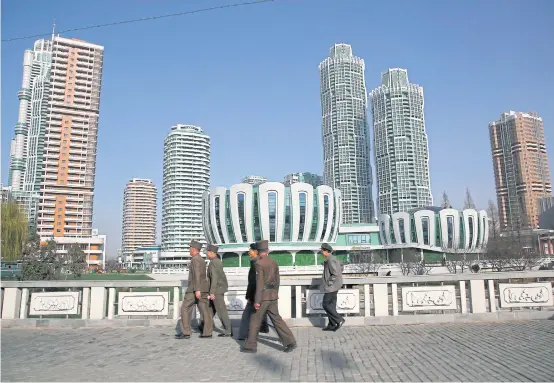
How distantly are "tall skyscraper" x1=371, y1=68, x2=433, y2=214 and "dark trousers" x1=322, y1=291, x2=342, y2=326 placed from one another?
118160 millimetres

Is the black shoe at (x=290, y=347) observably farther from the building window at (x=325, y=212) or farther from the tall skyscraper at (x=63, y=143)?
the tall skyscraper at (x=63, y=143)

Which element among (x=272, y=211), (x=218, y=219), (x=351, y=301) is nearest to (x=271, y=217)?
(x=272, y=211)

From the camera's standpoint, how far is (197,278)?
305 inches

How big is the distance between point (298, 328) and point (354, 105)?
440 ft

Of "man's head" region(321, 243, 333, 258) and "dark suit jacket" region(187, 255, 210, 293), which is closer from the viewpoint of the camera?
"dark suit jacket" region(187, 255, 210, 293)

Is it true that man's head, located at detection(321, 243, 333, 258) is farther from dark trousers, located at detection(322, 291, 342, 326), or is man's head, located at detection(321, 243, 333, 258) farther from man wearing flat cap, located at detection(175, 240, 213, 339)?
man wearing flat cap, located at detection(175, 240, 213, 339)

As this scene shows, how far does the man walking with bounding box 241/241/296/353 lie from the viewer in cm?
620

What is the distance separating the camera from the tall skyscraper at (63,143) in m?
94.3

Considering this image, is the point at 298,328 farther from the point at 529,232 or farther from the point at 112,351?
the point at 529,232

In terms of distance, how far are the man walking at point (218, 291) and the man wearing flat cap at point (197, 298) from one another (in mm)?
138

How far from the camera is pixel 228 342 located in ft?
23.4

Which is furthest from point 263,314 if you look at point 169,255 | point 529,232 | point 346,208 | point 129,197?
point 129,197

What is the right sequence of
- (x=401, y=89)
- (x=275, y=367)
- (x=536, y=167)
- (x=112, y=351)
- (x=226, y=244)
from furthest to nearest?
(x=401, y=89) → (x=536, y=167) → (x=226, y=244) → (x=112, y=351) → (x=275, y=367)

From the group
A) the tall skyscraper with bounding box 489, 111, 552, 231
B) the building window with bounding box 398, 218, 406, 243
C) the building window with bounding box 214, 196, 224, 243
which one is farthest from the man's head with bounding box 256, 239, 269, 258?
the tall skyscraper with bounding box 489, 111, 552, 231
